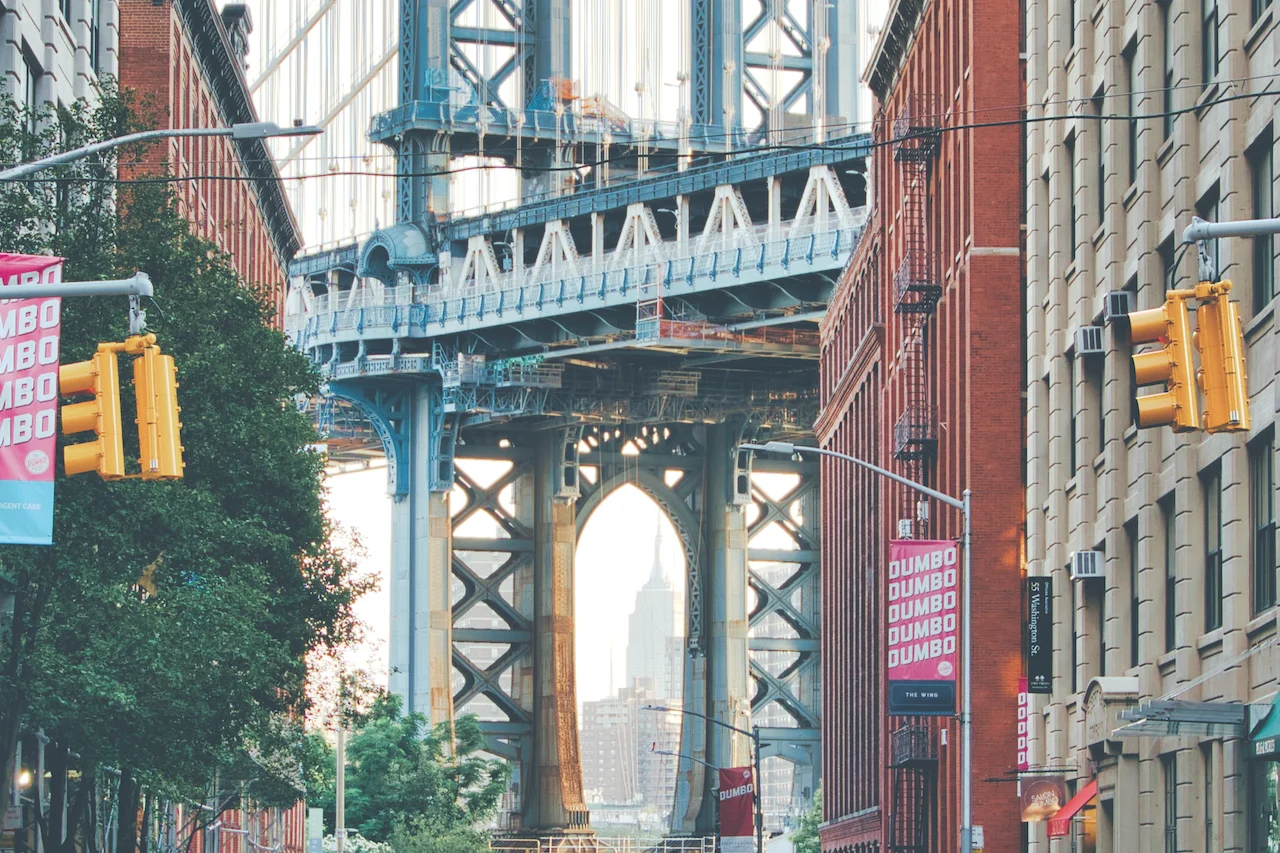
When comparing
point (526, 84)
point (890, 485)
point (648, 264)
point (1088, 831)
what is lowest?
point (1088, 831)

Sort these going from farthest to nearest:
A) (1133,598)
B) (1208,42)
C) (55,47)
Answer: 1. (55,47)
2. (1133,598)
3. (1208,42)

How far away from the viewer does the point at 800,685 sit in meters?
177

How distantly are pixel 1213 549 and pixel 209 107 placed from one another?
5791 cm

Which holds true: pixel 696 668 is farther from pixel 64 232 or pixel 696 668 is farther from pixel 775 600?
pixel 64 232

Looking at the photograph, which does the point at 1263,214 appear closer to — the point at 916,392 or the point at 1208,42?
the point at 1208,42

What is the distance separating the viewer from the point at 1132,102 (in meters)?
41.2

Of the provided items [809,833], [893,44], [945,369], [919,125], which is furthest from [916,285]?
[809,833]

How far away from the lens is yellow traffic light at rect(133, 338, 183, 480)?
2172 centimetres

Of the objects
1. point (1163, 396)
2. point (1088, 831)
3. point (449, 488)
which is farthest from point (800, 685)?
point (1163, 396)

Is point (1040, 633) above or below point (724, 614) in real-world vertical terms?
below

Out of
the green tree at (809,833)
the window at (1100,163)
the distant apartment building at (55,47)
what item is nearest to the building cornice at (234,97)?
the distant apartment building at (55,47)

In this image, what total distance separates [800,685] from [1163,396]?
160 metres

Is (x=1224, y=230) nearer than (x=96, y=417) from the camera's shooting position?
Yes

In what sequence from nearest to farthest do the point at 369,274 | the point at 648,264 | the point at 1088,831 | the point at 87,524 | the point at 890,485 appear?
the point at 87,524 → the point at 1088,831 → the point at 890,485 → the point at 648,264 → the point at 369,274
